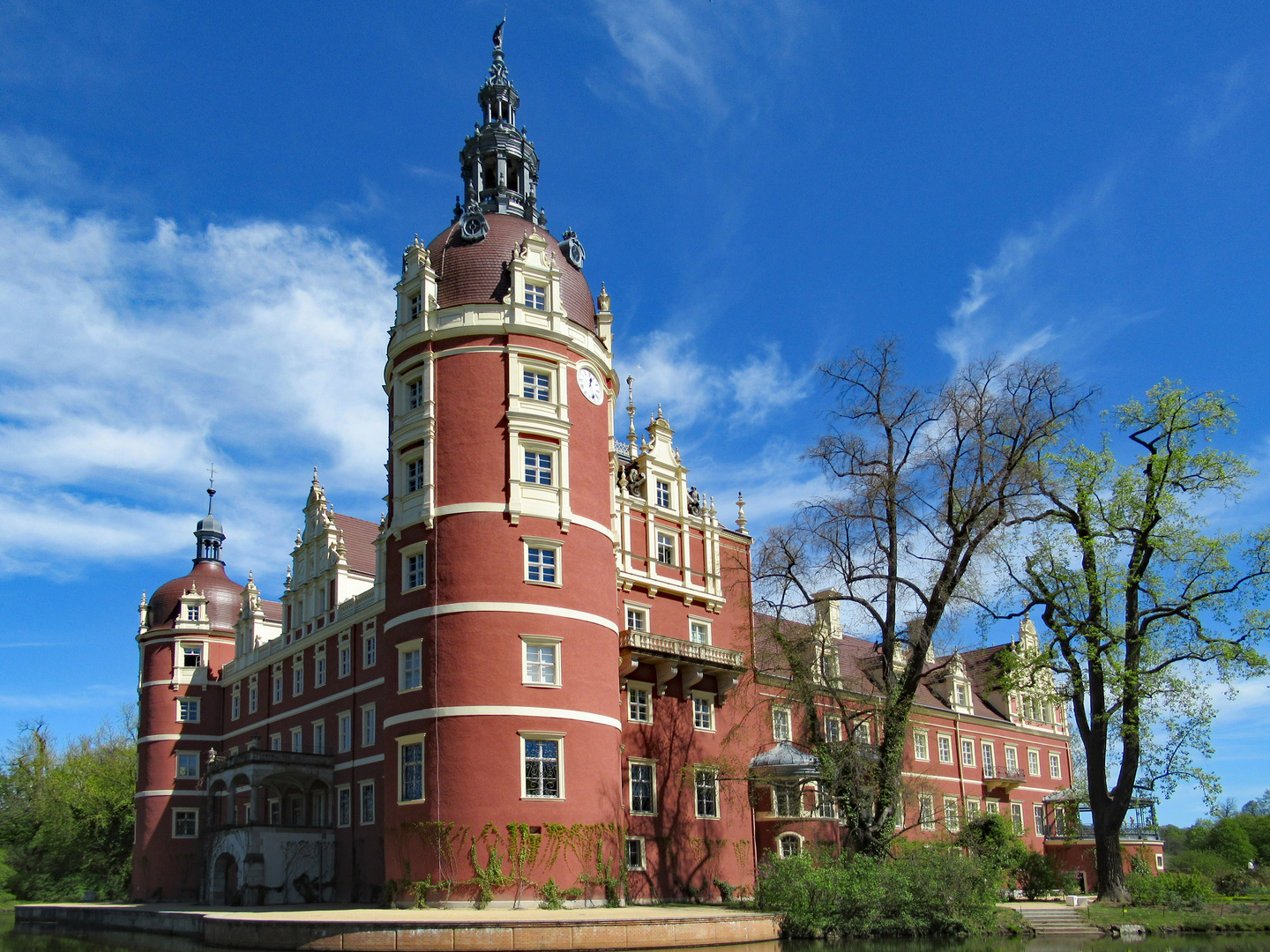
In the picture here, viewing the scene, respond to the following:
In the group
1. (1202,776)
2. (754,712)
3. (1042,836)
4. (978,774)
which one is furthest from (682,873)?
(1042,836)

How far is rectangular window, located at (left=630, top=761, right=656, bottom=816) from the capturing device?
3694cm

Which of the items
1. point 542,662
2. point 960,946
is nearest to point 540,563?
point 542,662

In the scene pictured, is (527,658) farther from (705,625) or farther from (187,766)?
(187,766)

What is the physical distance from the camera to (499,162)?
134 feet

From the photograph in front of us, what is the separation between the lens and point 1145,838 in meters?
57.7

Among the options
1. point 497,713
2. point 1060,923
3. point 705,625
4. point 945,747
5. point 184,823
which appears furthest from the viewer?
point 945,747

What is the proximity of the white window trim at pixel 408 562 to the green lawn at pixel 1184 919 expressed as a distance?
2201 cm

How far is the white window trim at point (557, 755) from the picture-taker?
103ft

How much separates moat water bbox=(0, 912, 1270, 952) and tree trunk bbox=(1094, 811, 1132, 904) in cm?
357

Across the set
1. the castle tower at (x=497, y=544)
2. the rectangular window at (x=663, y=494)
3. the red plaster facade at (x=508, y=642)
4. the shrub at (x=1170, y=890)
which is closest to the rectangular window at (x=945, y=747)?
the red plaster facade at (x=508, y=642)

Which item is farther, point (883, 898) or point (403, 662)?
point (403, 662)

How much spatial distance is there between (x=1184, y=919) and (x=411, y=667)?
24087mm

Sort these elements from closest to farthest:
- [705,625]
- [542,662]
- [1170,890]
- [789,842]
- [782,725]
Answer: [542,662] < [1170,890] < [789,842] < [705,625] < [782,725]

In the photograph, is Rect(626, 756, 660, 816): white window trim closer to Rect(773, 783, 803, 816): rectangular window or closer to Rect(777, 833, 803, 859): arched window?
Rect(773, 783, 803, 816): rectangular window
